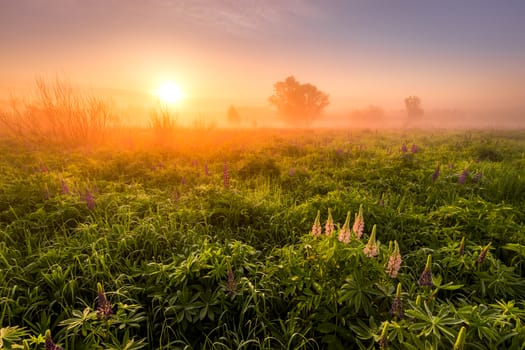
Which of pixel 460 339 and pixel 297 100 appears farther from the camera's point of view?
pixel 297 100

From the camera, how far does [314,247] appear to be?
6.85 ft

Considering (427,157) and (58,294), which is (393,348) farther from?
(427,157)

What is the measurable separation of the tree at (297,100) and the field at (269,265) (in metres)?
46.5

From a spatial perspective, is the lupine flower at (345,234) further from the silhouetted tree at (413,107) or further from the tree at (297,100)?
the silhouetted tree at (413,107)

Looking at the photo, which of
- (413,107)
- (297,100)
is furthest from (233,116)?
(413,107)

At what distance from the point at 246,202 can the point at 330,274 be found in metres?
2.41

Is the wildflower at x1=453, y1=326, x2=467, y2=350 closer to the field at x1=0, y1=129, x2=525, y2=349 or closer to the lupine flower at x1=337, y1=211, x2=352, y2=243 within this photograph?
the field at x1=0, y1=129, x2=525, y2=349

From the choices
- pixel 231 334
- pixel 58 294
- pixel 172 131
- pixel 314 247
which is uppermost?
pixel 172 131

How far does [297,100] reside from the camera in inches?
1967

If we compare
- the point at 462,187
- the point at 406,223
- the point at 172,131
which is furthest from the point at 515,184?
the point at 172,131

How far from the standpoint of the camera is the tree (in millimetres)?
49250

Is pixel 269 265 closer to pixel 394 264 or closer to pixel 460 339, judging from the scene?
pixel 394 264

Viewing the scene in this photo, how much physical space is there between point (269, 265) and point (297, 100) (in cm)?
5061

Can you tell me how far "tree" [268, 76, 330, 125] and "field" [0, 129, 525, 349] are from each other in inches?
1831
